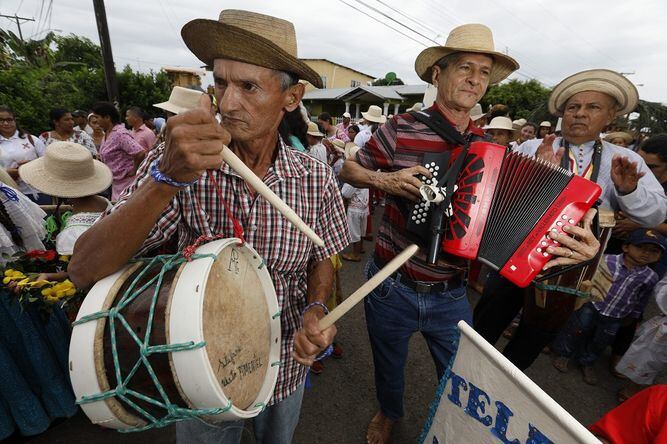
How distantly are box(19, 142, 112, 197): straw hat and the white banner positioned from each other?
2.81m

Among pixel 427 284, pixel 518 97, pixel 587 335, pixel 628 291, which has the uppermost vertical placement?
pixel 518 97

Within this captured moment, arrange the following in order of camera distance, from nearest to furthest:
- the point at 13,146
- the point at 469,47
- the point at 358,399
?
the point at 469,47
the point at 358,399
the point at 13,146

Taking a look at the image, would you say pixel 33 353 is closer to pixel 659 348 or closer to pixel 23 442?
pixel 23 442

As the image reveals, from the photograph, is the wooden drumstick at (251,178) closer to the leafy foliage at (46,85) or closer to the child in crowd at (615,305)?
the child in crowd at (615,305)

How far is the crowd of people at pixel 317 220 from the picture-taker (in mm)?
1131

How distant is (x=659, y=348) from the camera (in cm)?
276

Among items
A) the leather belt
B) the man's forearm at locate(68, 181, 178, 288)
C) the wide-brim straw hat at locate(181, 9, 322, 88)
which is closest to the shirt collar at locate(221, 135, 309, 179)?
the wide-brim straw hat at locate(181, 9, 322, 88)

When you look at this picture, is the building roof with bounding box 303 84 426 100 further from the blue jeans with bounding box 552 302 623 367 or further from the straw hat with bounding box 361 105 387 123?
the blue jeans with bounding box 552 302 623 367

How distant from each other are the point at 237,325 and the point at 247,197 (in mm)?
503

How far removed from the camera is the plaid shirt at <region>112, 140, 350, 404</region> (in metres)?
1.22

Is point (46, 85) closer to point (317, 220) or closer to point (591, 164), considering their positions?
point (317, 220)

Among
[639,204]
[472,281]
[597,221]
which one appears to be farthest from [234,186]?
[472,281]

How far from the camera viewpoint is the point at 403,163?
1.98 m

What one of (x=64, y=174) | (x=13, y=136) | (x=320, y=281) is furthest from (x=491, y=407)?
(x=13, y=136)
